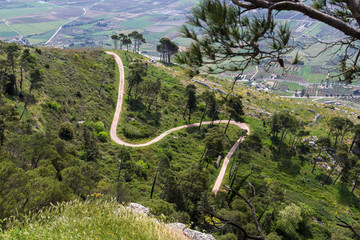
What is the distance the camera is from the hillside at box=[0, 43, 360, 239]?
1983 cm

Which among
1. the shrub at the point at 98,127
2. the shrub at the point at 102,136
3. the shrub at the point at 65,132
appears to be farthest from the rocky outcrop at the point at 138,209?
the shrub at the point at 98,127

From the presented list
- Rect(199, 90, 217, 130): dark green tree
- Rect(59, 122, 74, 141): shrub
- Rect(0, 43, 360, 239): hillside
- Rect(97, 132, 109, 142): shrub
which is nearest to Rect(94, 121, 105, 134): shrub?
Rect(0, 43, 360, 239): hillside

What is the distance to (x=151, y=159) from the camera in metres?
38.3

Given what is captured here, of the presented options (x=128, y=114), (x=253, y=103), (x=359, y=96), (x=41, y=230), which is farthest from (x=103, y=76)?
(x=359, y=96)

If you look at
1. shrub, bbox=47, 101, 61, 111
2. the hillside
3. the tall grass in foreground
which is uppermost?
the tall grass in foreground

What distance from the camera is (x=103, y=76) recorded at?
2453 inches

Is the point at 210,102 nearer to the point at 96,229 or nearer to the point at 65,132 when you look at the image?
the point at 65,132

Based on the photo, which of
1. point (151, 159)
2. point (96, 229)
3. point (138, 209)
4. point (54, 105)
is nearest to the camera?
point (96, 229)

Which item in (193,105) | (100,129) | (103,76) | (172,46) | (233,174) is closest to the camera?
(233,174)

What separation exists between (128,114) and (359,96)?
198 meters

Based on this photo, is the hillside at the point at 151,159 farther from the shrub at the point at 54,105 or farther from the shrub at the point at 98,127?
the shrub at the point at 98,127

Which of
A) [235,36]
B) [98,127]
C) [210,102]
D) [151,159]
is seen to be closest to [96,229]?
[235,36]

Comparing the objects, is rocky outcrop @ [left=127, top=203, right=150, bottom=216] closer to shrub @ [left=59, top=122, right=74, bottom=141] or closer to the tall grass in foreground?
the tall grass in foreground

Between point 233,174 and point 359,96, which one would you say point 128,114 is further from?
point 359,96
